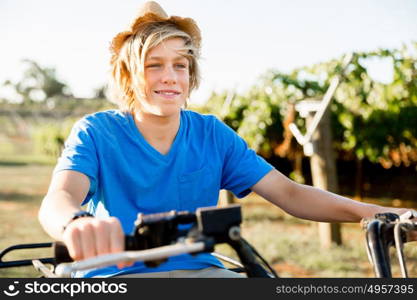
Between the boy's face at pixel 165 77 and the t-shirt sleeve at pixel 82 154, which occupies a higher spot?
the boy's face at pixel 165 77

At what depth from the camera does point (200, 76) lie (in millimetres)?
2338

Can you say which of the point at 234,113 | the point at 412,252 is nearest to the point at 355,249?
the point at 412,252

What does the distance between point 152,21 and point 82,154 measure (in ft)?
1.91

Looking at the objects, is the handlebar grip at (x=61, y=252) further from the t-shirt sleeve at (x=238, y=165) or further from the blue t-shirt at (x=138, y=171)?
the t-shirt sleeve at (x=238, y=165)

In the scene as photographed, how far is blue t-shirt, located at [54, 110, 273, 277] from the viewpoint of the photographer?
1887 mm

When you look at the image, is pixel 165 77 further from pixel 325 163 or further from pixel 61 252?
pixel 325 163

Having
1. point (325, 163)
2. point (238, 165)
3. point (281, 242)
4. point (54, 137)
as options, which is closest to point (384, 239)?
point (238, 165)

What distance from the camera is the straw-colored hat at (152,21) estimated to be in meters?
2.04

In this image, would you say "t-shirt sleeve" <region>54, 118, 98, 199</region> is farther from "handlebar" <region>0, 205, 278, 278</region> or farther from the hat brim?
"handlebar" <region>0, 205, 278, 278</region>

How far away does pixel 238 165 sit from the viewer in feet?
7.25

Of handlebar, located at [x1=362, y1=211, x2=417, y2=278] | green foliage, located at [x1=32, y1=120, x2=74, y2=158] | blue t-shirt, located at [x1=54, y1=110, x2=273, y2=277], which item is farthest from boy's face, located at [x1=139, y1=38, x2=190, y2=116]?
green foliage, located at [x1=32, y1=120, x2=74, y2=158]

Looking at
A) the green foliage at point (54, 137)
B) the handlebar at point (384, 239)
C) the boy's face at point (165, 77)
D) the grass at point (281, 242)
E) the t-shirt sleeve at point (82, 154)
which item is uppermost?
the boy's face at point (165, 77)

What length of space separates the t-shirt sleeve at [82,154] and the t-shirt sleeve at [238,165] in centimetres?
54

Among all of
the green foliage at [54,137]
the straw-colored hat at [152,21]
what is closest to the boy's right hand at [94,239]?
the straw-colored hat at [152,21]
